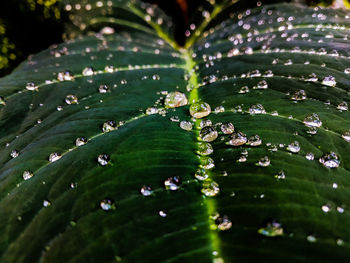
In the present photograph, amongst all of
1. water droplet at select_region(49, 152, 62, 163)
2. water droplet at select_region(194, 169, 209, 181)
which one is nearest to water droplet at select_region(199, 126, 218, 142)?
water droplet at select_region(194, 169, 209, 181)

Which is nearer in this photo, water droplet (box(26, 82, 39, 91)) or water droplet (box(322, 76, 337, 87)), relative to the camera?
water droplet (box(322, 76, 337, 87))

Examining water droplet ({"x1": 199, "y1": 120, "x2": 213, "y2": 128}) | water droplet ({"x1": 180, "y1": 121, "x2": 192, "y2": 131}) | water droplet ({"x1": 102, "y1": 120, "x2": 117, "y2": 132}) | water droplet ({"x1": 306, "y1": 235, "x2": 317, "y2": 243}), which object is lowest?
water droplet ({"x1": 306, "y1": 235, "x2": 317, "y2": 243})

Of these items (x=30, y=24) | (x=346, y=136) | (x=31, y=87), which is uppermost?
(x=30, y=24)

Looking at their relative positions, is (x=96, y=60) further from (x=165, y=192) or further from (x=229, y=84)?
(x=165, y=192)

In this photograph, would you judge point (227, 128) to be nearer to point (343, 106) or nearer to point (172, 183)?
point (172, 183)

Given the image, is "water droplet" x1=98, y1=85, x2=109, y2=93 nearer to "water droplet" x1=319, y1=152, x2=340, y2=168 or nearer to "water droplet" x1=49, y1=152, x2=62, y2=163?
"water droplet" x1=49, y1=152, x2=62, y2=163

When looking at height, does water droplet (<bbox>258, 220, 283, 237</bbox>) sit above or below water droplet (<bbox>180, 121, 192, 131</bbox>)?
below

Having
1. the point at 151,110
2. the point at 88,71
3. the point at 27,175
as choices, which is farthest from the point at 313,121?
the point at 88,71
